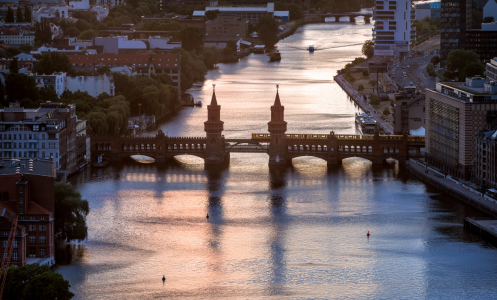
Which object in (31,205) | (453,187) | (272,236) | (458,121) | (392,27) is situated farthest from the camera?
(392,27)

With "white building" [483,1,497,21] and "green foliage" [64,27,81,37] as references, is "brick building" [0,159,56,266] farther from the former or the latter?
"white building" [483,1,497,21]

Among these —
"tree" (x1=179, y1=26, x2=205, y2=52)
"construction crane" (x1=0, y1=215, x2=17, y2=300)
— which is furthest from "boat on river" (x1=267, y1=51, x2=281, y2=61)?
"construction crane" (x1=0, y1=215, x2=17, y2=300)

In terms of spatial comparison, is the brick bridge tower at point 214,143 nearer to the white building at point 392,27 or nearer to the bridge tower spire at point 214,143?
the bridge tower spire at point 214,143

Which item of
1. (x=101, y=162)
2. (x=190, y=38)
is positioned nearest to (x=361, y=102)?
(x=101, y=162)

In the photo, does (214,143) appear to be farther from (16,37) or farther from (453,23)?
(16,37)

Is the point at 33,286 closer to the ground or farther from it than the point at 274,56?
closer to the ground

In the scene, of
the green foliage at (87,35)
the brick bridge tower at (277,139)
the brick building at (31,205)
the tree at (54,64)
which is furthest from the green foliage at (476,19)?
the brick building at (31,205)

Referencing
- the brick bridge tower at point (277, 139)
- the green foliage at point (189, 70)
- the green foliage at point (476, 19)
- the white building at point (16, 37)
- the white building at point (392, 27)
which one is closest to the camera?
the brick bridge tower at point (277, 139)
